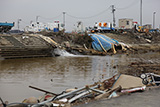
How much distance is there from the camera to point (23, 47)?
23359 mm

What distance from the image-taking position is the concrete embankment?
2213cm

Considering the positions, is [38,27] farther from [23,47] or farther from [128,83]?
[128,83]

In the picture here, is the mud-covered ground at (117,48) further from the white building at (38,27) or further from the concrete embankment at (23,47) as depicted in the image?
the white building at (38,27)

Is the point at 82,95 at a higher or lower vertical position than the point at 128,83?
lower

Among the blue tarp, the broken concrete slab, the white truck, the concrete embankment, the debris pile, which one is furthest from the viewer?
the white truck

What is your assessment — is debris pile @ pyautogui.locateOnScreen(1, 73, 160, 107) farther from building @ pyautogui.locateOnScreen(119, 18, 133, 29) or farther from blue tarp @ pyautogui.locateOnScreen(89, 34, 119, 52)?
building @ pyautogui.locateOnScreen(119, 18, 133, 29)

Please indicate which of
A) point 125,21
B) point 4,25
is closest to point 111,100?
point 4,25

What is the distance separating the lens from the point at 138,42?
130 ft

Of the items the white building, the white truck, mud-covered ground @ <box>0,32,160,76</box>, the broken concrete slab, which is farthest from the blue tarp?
the white building

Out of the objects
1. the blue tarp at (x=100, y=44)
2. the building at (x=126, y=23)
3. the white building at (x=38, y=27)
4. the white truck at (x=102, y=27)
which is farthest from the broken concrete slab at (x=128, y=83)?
the building at (x=126, y=23)

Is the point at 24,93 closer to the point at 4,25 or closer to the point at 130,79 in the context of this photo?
the point at 130,79

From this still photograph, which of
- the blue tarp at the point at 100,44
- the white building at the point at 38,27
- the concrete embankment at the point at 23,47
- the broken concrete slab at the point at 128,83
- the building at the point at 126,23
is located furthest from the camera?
the building at the point at 126,23

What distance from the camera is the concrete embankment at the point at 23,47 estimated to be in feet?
72.6

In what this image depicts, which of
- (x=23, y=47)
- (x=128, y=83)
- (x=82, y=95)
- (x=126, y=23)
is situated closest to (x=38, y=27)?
(x=126, y=23)
